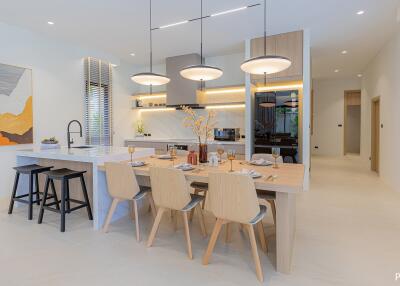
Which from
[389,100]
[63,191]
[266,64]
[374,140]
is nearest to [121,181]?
[63,191]

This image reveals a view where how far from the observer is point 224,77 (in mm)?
5730

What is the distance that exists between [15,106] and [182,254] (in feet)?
12.5

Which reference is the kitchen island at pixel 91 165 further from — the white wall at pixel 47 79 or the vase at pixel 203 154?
the vase at pixel 203 154

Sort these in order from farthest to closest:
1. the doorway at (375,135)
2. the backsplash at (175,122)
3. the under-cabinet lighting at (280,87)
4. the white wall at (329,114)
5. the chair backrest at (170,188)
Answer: the white wall at (329,114) → the doorway at (375,135) → the backsplash at (175,122) → the under-cabinet lighting at (280,87) → the chair backrest at (170,188)

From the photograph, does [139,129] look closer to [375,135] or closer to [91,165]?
[91,165]

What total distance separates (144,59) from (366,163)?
23.1 ft

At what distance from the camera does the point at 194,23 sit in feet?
13.4

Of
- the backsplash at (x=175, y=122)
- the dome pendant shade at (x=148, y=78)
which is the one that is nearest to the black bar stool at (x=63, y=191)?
the dome pendant shade at (x=148, y=78)

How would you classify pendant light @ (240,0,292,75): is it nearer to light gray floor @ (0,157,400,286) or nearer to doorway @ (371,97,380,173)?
light gray floor @ (0,157,400,286)

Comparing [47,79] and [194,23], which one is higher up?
[194,23]

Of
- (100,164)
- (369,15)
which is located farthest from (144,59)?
(369,15)

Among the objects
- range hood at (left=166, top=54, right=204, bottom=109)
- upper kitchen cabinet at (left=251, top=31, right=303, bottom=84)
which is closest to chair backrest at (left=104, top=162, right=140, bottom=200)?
upper kitchen cabinet at (left=251, top=31, right=303, bottom=84)

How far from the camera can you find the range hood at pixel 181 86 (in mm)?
5559

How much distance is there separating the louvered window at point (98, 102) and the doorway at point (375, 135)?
6620 millimetres
